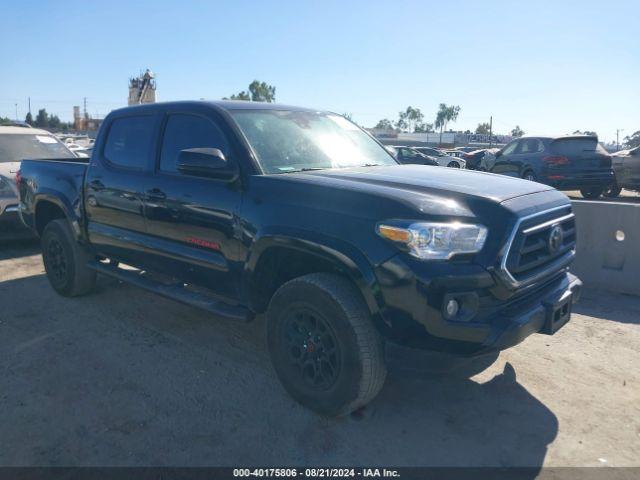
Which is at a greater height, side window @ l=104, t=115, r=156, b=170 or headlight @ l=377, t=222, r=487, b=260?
side window @ l=104, t=115, r=156, b=170

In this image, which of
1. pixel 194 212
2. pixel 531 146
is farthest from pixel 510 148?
pixel 194 212

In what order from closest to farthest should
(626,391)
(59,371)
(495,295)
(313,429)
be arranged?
(495,295) → (313,429) → (626,391) → (59,371)

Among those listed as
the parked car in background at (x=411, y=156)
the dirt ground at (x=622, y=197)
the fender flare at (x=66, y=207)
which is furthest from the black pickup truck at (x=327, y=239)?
the parked car in background at (x=411, y=156)

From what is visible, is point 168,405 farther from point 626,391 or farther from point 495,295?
point 626,391

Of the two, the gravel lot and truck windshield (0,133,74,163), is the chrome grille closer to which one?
the gravel lot

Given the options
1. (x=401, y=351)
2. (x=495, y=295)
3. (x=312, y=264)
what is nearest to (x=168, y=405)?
(x=312, y=264)

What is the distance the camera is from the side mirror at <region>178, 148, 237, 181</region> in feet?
11.0

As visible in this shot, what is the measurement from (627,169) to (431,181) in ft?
36.4

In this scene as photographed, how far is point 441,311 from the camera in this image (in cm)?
263

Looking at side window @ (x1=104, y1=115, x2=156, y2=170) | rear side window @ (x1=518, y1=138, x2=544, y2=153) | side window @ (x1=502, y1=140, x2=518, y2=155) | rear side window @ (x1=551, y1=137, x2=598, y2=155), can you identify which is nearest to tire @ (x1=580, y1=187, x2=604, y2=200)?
rear side window @ (x1=551, y1=137, x2=598, y2=155)

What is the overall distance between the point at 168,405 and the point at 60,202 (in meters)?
2.87

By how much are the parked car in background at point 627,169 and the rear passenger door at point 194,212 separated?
451 inches

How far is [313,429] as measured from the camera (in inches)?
121

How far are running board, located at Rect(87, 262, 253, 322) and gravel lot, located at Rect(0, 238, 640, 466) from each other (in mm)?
460
